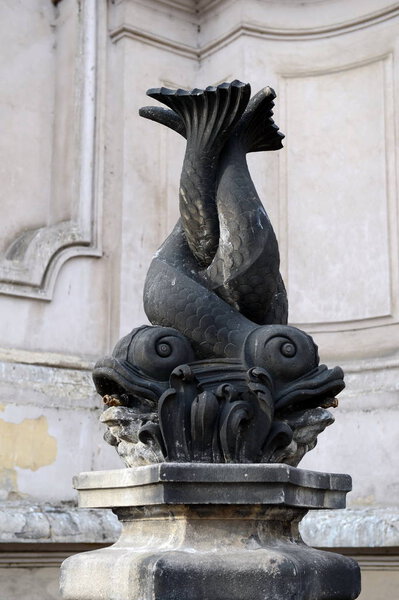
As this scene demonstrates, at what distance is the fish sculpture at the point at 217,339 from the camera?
2357 millimetres

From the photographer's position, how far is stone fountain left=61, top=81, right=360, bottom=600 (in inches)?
88.2

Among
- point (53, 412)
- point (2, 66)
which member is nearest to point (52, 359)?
point (53, 412)

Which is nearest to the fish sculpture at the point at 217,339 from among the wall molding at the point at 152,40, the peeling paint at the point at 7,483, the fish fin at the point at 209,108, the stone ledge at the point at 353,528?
the fish fin at the point at 209,108

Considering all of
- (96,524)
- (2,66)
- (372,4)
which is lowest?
(96,524)

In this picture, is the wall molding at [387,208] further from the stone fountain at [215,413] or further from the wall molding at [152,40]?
the stone fountain at [215,413]

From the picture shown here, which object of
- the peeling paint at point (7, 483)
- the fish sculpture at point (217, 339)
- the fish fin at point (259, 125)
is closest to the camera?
the fish sculpture at point (217, 339)

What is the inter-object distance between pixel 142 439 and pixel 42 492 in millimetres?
2363

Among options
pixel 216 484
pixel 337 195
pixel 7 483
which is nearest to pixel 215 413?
pixel 216 484

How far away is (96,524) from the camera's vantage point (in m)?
4.45

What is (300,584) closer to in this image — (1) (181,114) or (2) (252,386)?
(2) (252,386)

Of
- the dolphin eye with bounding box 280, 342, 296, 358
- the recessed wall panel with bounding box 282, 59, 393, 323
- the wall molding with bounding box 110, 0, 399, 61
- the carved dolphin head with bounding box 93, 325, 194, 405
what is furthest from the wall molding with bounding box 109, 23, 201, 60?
the dolphin eye with bounding box 280, 342, 296, 358

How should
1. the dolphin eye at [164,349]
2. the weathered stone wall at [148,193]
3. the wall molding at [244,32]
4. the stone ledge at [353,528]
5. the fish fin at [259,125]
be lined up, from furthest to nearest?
the wall molding at [244,32] → the weathered stone wall at [148,193] → the stone ledge at [353,528] → the fish fin at [259,125] → the dolphin eye at [164,349]

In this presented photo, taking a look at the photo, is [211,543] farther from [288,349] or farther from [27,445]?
[27,445]

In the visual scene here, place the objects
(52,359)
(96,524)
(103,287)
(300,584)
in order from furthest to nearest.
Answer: (103,287) → (52,359) → (96,524) → (300,584)
